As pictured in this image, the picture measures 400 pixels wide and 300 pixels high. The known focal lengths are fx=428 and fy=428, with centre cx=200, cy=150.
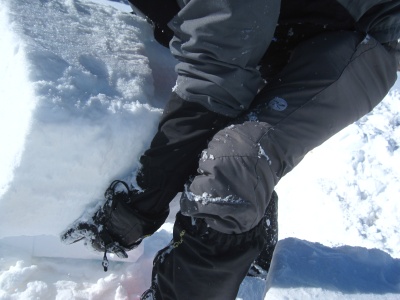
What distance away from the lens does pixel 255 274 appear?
1.62 metres

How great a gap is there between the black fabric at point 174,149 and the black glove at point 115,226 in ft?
0.13

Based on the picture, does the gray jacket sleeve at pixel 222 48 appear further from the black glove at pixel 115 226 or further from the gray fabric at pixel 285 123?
the black glove at pixel 115 226

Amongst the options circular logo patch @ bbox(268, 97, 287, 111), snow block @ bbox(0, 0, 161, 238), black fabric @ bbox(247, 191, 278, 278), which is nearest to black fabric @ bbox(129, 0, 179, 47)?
snow block @ bbox(0, 0, 161, 238)

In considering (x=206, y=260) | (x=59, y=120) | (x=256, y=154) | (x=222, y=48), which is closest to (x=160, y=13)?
(x=222, y=48)

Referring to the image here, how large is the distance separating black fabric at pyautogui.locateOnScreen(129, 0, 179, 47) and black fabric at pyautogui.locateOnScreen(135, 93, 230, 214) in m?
0.42

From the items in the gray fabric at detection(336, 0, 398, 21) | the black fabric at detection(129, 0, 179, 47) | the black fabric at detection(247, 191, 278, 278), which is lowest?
the black fabric at detection(247, 191, 278, 278)

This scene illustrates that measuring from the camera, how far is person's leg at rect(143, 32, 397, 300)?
1.15 meters

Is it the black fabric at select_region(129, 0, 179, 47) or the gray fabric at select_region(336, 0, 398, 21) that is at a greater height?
the gray fabric at select_region(336, 0, 398, 21)

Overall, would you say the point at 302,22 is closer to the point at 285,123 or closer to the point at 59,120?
the point at 285,123

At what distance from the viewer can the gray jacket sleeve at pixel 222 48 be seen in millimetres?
1125

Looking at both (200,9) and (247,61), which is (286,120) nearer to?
(247,61)

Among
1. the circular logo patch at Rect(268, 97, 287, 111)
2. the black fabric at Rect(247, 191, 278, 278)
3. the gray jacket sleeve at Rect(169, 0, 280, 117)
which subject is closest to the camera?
the gray jacket sleeve at Rect(169, 0, 280, 117)

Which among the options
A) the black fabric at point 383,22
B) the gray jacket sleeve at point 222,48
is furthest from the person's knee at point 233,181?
the black fabric at point 383,22

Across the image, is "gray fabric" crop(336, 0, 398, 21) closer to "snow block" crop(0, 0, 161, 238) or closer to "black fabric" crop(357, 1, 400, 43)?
"black fabric" crop(357, 1, 400, 43)
